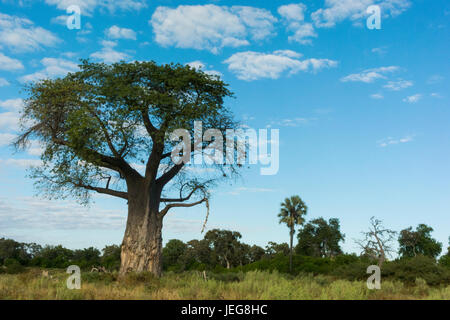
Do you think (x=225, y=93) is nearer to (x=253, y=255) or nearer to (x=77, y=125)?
(x=77, y=125)

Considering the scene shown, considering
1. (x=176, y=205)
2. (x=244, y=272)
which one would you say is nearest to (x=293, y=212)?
(x=244, y=272)

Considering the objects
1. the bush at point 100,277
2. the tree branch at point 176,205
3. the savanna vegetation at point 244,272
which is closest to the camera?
the savanna vegetation at point 244,272

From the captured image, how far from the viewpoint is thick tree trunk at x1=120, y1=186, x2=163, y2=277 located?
67.1 feet

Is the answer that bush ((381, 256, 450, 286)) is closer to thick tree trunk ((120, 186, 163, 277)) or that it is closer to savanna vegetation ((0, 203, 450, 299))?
savanna vegetation ((0, 203, 450, 299))

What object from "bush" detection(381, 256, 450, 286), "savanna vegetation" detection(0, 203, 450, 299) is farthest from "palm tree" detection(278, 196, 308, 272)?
"bush" detection(381, 256, 450, 286)

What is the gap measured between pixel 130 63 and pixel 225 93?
507 centimetres

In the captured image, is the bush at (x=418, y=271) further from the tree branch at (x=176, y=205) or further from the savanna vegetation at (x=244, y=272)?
the tree branch at (x=176, y=205)

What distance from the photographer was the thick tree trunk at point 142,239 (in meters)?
20.5

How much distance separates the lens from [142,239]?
2056 centimetres

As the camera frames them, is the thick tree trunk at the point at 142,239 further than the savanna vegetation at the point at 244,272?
Yes

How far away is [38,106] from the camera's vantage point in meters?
21.0

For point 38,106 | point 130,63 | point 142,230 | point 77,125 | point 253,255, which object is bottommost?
point 253,255

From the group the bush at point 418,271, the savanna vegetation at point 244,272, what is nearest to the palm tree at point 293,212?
the savanna vegetation at point 244,272
